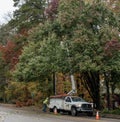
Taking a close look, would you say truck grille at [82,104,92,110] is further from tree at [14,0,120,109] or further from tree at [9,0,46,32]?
tree at [9,0,46,32]

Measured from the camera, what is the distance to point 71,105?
37156 millimetres

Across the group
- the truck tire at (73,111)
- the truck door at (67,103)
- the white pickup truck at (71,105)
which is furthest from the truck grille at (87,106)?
the truck door at (67,103)

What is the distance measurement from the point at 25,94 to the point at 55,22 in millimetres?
20581

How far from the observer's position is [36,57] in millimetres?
42000

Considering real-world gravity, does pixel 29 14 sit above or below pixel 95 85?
above

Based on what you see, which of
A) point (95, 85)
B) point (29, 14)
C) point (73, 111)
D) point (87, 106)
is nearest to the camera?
point (87, 106)

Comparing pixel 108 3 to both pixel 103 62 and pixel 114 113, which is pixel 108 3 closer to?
pixel 103 62

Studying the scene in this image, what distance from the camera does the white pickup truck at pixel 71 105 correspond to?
3628 centimetres

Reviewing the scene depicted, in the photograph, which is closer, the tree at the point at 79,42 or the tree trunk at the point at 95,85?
the tree at the point at 79,42

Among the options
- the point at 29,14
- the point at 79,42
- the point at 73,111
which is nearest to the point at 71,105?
the point at 73,111

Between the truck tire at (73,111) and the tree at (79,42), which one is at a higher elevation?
the tree at (79,42)

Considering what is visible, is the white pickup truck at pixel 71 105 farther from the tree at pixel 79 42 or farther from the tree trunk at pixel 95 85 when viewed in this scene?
the tree trunk at pixel 95 85

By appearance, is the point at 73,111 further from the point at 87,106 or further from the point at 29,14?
the point at 29,14

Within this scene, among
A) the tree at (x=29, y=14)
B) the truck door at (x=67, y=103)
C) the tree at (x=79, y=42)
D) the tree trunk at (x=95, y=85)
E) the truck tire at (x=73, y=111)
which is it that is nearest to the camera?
the tree at (x=79, y=42)
